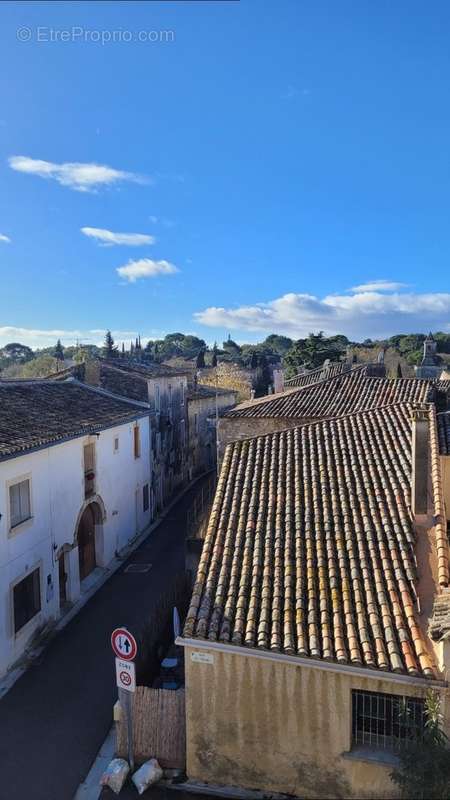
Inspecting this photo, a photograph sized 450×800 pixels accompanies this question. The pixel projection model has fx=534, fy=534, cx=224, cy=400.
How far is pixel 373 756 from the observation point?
329 inches

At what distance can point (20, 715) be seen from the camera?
1234 centimetres

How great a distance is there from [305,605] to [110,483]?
14832 mm

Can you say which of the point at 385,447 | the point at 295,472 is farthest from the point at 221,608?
the point at 385,447

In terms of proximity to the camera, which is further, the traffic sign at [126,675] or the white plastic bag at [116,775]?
the white plastic bag at [116,775]

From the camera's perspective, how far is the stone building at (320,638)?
8.23m

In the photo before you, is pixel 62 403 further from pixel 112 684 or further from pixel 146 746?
pixel 146 746

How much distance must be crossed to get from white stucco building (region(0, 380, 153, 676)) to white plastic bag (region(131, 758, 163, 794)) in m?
6.09

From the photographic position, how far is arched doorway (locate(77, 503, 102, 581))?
2039 cm

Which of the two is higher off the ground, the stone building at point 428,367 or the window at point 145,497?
the stone building at point 428,367

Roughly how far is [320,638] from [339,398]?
15410 mm

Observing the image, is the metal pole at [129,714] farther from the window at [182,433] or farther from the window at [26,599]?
the window at [182,433]

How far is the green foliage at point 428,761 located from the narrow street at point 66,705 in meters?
6.18

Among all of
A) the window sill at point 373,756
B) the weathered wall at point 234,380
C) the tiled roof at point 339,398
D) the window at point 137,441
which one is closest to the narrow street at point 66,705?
the window sill at point 373,756

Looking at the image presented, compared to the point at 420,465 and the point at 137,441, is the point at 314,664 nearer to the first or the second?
the point at 420,465
